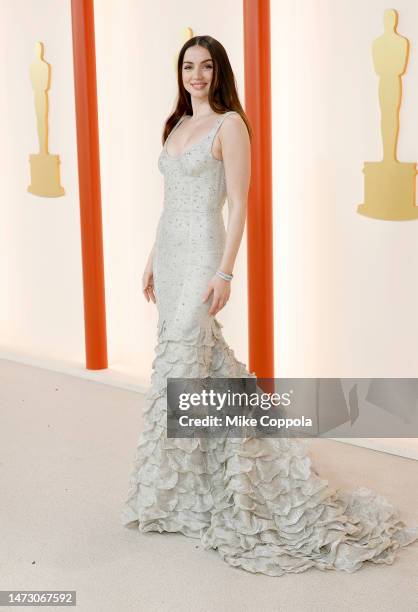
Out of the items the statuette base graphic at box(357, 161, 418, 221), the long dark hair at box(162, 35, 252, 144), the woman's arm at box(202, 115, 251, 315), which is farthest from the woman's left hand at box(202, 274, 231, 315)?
the statuette base graphic at box(357, 161, 418, 221)

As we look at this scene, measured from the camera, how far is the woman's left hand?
10.1ft

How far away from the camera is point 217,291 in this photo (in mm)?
3066

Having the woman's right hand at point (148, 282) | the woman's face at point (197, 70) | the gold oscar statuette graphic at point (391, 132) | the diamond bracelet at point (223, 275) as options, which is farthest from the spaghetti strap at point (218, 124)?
the gold oscar statuette graphic at point (391, 132)

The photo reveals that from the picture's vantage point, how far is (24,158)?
5809 mm

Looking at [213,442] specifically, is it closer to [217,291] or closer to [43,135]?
[217,291]

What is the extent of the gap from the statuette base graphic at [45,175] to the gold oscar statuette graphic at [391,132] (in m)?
2.34

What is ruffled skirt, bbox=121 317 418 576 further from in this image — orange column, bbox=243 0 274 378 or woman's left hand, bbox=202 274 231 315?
orange column, bbox=243 0 274 378

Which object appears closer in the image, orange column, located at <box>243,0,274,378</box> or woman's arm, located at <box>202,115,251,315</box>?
woman's arm, located at <box>202,115,251,315</box>

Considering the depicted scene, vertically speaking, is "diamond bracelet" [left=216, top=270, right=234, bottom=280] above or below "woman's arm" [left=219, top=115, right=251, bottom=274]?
below

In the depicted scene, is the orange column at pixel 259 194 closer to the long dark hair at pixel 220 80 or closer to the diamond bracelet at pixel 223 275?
the long dark hair at pixel 220 80

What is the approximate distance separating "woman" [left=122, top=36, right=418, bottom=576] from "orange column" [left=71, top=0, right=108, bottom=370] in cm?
197

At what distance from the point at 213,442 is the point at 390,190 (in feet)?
4.80

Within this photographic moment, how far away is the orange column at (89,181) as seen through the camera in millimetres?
5059

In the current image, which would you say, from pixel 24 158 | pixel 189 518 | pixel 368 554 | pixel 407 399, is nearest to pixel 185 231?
pixel 189 518
